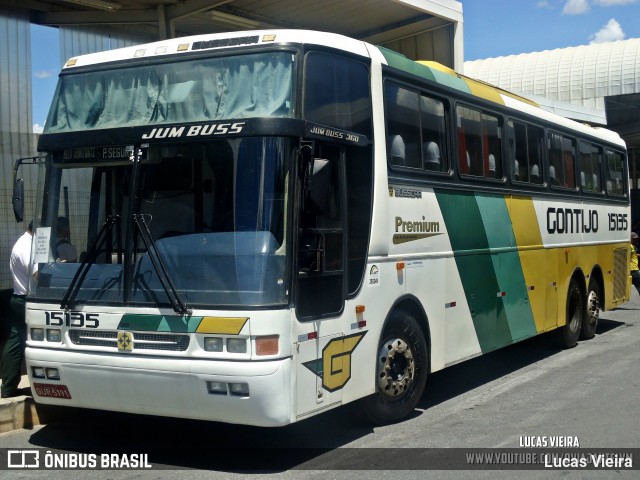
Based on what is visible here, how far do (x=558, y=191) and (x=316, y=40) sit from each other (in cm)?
656

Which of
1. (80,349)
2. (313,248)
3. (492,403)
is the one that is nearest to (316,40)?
(313,248)

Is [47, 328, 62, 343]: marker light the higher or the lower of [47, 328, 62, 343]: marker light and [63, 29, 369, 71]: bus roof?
the lower

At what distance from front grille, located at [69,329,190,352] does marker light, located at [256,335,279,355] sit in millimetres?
589

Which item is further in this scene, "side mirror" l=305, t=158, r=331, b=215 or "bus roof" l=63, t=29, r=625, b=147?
"bus roof" l=63, t=29, r=625, b=147

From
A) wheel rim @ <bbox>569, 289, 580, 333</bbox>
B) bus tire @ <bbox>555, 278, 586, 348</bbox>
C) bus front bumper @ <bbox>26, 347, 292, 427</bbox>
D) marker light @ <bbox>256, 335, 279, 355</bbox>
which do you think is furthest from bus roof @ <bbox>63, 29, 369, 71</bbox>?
wheel rim @ <bbox>569, 289, 580, 333</bbox>

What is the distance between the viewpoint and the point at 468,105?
957 cm

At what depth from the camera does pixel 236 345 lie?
6.16m

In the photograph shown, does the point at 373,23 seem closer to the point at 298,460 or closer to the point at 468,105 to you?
the point at 468,105

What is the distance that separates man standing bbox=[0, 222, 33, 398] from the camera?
26.7ft

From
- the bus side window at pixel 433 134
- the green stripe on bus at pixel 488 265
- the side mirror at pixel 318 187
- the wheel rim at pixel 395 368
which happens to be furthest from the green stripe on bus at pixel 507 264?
the side mirror at pixel 318 187

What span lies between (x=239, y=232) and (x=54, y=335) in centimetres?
193

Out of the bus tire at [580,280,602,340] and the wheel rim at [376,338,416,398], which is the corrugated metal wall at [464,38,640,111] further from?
the wheel rim at [376,338,416,398]

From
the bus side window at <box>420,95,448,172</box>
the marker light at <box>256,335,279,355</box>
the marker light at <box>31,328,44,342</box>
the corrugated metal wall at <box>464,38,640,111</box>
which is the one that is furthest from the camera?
the corrugated metal wall at <box>464,38,640,111</box>

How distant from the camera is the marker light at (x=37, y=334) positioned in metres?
6.99
